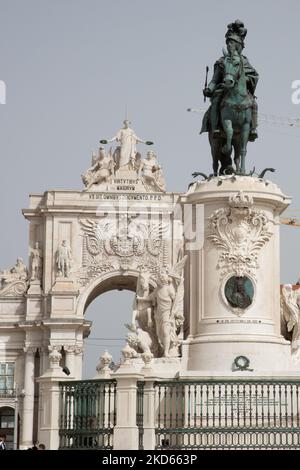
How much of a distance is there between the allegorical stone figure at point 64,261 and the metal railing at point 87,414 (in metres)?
53.8

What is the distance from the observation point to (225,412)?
19031 millimetres

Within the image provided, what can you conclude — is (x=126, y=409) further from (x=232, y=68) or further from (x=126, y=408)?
(x=232, y=68)

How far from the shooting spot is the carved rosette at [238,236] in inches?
840

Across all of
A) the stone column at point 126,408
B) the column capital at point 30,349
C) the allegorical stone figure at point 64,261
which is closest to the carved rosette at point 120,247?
the allegorical stone figure at point 64,261

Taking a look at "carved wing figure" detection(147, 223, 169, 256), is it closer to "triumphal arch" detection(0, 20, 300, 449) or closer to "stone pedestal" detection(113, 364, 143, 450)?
"triumphal arch" detection(0, 20, 300, 449)

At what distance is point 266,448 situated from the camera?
18500 millimetres

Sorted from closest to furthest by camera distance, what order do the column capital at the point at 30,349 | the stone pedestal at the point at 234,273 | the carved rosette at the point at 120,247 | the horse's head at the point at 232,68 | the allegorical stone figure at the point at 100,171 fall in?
1. the stone pedestal at the point at 234,273
2. the horse's head at the point at 232,68
3. the column capital at the point at 30,349
4. the carved rosette at the point at 120,247
5. the allegorical stone figure at the point at 100,171

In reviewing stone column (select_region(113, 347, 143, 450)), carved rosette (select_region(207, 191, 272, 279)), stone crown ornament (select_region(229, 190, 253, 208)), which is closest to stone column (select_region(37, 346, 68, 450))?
stone column (select_region(113, 347, 143, 450))

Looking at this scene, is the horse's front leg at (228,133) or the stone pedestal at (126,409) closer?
the stone pedestal at (126,409)

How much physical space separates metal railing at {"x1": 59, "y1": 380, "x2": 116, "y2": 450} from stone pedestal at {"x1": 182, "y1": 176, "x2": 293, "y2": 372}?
7.26ft

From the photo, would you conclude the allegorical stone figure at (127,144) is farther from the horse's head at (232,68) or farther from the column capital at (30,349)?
the horse's head at (232,68)

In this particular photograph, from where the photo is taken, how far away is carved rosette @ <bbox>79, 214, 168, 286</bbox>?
244 feet

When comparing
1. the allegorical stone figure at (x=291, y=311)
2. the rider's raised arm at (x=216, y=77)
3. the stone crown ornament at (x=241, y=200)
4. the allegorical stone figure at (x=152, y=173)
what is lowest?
the allegorical stone figure at (x=291, y=311)

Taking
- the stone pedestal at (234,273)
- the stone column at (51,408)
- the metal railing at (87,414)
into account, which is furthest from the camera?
the stone pedestal at (234,273)
